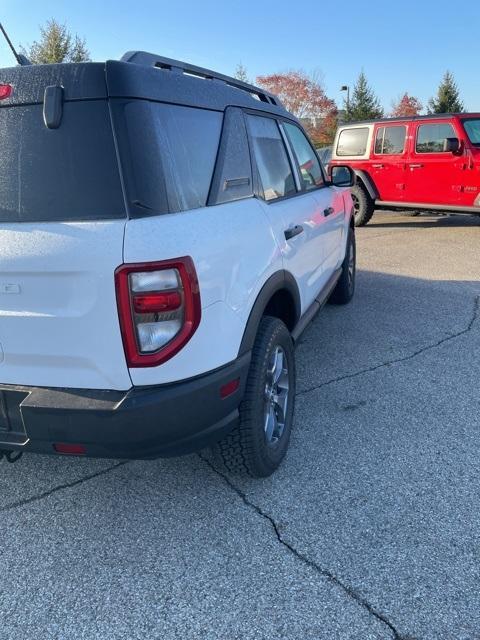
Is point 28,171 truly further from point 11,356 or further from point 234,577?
point 234,577

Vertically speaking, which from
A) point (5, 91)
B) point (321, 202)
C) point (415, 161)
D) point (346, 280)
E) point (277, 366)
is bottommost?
point (346, 280)

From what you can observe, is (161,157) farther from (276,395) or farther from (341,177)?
(341,177)

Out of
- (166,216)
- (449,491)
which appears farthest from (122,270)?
(449,491)

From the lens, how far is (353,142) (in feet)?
36.9

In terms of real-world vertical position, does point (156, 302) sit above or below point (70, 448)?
above

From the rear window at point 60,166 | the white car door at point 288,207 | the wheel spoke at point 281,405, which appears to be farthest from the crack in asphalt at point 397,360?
the rear window at point 60,166

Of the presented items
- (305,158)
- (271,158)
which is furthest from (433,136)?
(271,158)

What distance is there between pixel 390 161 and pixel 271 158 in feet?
26.4

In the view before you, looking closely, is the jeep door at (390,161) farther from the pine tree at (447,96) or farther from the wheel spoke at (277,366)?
the pine tree at (447,96)

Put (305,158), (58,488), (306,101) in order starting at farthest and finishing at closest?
(306,101)
(305,158)
(58,488)

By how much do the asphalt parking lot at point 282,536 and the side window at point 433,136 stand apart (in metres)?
7.29

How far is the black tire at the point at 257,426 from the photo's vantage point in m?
2.50

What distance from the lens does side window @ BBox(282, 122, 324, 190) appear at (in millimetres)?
3835

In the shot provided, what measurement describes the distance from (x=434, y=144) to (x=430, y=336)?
20.6 ft
